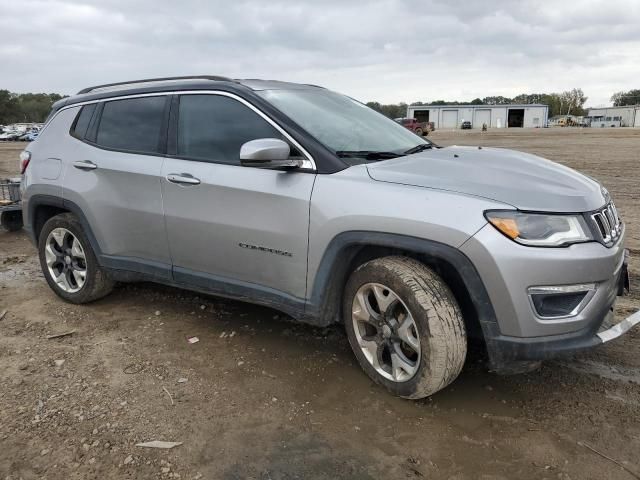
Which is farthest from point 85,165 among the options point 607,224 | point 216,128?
point 607,224

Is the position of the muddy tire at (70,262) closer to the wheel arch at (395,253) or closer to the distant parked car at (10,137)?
the wheel arch at (395,253)

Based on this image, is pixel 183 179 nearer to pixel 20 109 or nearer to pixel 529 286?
pixel 529 286

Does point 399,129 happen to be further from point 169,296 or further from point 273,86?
point 169,296

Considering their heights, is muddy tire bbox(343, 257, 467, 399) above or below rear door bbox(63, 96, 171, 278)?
below

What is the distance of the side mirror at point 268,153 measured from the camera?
3045 millimetres

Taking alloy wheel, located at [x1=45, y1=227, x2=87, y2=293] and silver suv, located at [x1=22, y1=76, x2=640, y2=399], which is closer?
silver suv, located at [x1=22, y1=76, x2=640, y2=399]

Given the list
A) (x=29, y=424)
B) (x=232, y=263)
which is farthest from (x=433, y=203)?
(x=29, y=424)

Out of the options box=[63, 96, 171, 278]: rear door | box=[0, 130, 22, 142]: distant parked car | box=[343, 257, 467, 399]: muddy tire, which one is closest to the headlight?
box=[343, 257, 467, 399]: muddy tire

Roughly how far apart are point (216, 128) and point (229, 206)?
591 millimetres

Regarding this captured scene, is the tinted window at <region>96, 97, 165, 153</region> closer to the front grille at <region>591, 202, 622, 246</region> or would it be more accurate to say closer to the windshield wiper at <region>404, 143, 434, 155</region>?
the windshield wiper at <region>404, 143, 434, 155</region>

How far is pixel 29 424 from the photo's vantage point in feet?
9.65

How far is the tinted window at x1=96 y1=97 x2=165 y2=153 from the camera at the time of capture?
3.97 m

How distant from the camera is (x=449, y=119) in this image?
90875 millimetres

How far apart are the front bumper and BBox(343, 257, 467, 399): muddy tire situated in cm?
21
